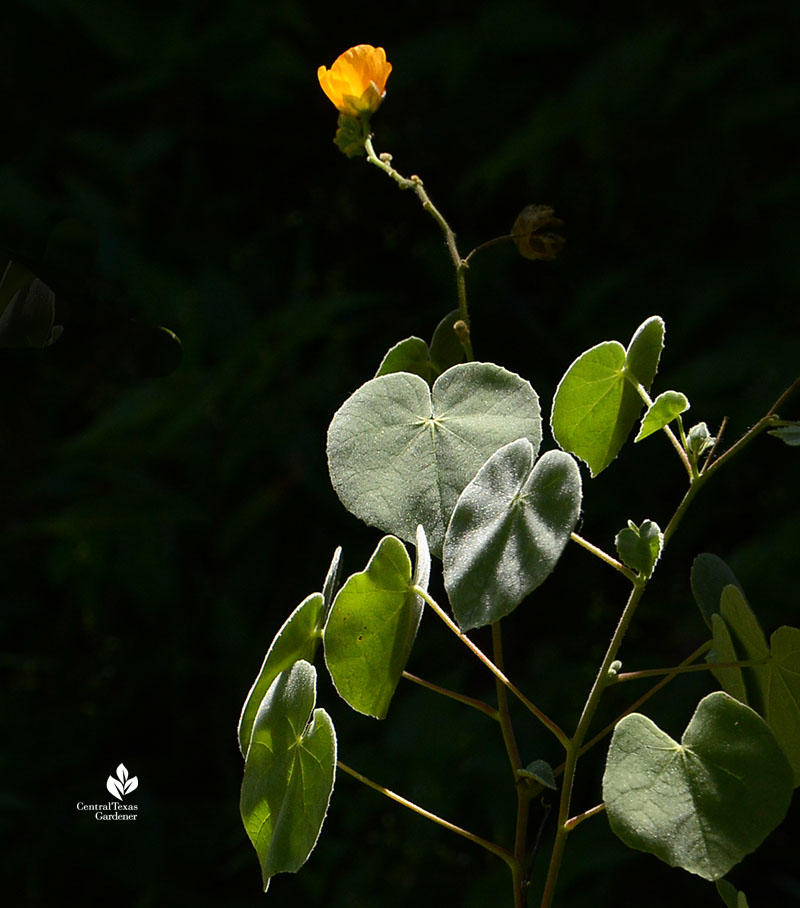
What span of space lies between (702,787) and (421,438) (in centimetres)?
14

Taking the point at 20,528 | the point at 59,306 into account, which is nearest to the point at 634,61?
the point at 20,528

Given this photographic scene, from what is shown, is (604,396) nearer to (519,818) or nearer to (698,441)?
(698,441)

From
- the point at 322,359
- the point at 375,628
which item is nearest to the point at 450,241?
Result: the point at 375,628

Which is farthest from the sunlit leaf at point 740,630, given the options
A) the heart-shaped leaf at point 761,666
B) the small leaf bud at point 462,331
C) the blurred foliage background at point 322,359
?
the blurred foliage background at point 322,359

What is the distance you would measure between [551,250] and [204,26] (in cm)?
183

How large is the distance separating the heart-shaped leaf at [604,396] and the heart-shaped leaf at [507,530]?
46 millimetres

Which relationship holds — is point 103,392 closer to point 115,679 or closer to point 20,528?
point 20,528

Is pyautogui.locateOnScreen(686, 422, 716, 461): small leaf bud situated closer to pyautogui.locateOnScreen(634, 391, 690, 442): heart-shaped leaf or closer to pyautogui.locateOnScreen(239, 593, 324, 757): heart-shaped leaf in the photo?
pyautogui.locateOnScreen(634, 391, 690, 442): heart-shaped leaf

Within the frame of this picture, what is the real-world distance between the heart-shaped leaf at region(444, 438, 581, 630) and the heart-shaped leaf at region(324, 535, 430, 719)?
0.11 feet

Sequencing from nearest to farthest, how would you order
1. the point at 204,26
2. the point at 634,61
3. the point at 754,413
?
the point at 754,413, the point at 634,61, the point at 204,26

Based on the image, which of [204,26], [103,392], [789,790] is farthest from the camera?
[204,26]

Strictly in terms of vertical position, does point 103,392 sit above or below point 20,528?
above

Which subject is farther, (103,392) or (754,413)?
(103,392)

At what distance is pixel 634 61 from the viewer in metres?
1.64
